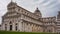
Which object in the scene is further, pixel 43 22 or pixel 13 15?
pixel 43 22

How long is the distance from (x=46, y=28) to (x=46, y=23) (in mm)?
1663

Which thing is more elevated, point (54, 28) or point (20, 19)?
point (20, 19)

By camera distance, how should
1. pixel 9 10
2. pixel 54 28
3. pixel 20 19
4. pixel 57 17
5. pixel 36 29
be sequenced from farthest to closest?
pixel 57 17 → pixel 54 28 → pixel 36 29 → pixel 9 10 → pixel 20 19

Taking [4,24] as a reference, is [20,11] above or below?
above

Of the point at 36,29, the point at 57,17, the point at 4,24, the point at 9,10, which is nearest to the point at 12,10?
the point at 9,10

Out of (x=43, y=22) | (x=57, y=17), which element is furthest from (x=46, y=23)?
(x=57, y=17)

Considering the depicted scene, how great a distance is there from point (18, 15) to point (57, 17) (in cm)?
2007

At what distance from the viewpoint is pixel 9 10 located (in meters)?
44.1

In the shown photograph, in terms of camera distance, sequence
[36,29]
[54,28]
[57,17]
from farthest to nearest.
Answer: [57,17]
[54,28]
[36,29]

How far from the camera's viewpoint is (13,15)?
43125 mm

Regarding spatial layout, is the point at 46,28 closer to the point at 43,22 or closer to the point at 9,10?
the point at 43,22

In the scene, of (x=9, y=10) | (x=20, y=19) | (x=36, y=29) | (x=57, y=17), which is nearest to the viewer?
(x=20, y=19)

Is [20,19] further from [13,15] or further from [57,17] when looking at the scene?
[57,17]

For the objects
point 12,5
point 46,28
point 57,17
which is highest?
point 12,5
